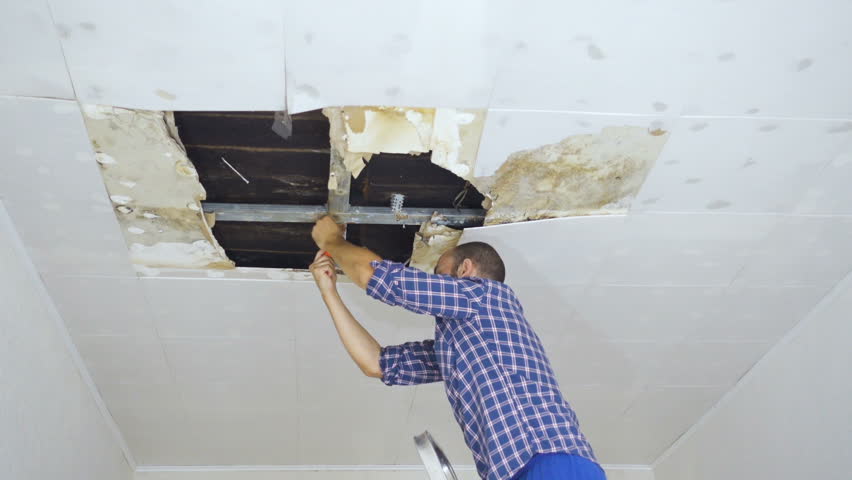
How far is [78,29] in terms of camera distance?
4.92 feet

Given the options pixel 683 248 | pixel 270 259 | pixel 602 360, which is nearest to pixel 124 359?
pixel 270 259

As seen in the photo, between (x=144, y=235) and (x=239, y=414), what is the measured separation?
135 cm

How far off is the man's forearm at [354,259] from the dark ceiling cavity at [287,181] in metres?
0.17

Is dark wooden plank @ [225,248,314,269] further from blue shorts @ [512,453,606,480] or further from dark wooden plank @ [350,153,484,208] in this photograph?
blue shorts @ [512,453,606,480]

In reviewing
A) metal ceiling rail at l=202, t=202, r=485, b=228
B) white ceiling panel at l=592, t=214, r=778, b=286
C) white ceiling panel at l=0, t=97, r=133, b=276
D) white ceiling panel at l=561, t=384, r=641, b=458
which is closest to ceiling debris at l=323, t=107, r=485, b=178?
metal ceiling rail at l=202, t=202, r=485, b=228

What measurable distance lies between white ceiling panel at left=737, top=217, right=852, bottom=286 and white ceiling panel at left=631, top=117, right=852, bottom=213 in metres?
0.15

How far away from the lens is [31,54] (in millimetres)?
1530

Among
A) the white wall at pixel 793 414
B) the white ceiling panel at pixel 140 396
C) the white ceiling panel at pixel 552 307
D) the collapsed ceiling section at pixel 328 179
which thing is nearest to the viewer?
the collapsed ceiling section at pixel 328 179

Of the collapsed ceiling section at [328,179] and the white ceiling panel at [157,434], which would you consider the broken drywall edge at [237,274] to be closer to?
the collapsed ceiling section at [328,179]

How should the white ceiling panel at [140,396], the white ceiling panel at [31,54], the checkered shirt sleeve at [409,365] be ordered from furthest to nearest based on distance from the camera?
the white ceiling panel at [140,396] < the checkered shirt sleeve at [409,365] < the white ceiling panel at [31,54]

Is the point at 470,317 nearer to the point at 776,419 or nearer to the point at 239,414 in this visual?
the point at 239,414

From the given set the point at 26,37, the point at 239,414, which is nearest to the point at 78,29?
the point at 26,37

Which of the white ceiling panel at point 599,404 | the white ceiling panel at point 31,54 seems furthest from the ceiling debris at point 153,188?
the white ceiling panel at point 599,404

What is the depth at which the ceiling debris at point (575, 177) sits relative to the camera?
195 centimetres
